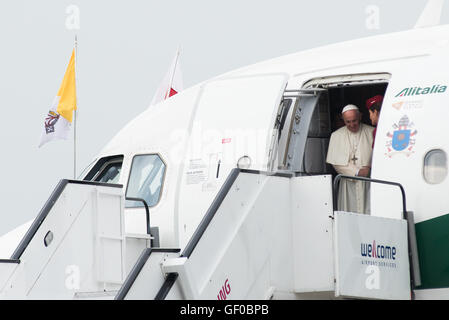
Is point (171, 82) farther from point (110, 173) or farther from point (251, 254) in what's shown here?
point (251, 254)

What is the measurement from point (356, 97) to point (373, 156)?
2.64 m

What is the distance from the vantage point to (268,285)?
9.97m

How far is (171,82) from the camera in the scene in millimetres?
20453

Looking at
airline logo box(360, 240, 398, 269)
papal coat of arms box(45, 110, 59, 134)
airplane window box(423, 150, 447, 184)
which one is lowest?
airline logo box(360, 240, 398, 269)

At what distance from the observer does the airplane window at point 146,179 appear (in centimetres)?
1302

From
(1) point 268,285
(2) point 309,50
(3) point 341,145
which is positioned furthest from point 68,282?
(2) point 309,50

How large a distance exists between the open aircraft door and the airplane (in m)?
0.02

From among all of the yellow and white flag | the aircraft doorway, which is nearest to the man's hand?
the aircraft doorway

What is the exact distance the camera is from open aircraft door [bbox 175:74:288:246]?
1211cm

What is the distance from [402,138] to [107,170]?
503 cm

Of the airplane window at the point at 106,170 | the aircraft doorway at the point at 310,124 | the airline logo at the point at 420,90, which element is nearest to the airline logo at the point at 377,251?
the airline logo at the point at 420,90

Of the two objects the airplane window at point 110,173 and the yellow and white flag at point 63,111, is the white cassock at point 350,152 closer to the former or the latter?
the airplane window at point 110,173

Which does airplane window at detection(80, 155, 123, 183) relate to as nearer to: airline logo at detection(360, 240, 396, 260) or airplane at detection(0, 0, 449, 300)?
airplane at detection(0, 0, 449, 300)

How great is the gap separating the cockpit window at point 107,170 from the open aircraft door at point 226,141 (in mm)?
1568
